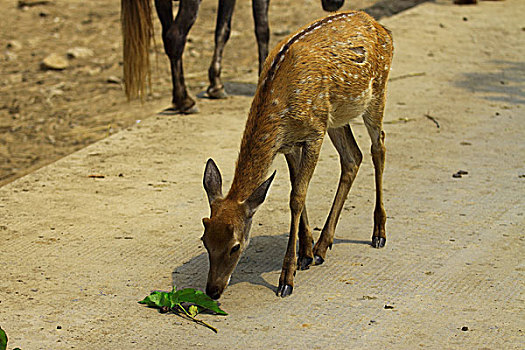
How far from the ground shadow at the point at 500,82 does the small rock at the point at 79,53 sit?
544 centimetres

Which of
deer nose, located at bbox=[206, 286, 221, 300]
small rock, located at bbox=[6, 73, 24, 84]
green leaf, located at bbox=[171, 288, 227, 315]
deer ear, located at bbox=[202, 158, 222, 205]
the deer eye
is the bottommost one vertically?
small rock, located at bbox=[6, 73, 24, 84]

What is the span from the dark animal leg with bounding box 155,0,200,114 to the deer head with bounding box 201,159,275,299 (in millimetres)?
4111

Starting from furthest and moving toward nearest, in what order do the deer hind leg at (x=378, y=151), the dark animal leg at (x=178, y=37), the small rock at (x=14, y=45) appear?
the small rock at (x=14, y=45), the dark animal leg at (x=178, y=37), the deer hind leg at (x=378, y=151)

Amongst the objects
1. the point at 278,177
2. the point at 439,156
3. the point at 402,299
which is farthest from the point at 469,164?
the point at 402,299

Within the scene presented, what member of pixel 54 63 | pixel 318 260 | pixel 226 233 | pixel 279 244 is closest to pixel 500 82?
pixel 279 244

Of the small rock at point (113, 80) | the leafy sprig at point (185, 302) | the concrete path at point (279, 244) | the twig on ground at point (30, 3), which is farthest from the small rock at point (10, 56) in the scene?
the leafy sprig at point (185, 302)

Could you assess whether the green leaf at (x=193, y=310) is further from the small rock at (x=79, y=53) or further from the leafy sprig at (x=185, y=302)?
the small rock at (x=79, y=53)

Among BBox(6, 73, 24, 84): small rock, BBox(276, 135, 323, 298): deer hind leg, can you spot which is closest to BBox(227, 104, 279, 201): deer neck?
BBox(276, 135, 323, 298): deer hind leg

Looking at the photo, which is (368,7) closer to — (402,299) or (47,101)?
(47,101)

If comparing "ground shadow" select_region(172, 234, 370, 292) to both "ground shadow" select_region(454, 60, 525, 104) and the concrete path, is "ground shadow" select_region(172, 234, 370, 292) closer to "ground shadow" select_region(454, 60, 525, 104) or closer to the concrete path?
the concrete path

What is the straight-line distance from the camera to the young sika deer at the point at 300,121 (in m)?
4.46

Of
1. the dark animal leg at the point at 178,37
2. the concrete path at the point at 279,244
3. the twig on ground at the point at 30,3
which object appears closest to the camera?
the concrete path at the point at 279,244

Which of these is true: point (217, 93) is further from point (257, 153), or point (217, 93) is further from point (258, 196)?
point (258, 196)

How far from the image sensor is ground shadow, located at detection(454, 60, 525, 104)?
29.7ft
